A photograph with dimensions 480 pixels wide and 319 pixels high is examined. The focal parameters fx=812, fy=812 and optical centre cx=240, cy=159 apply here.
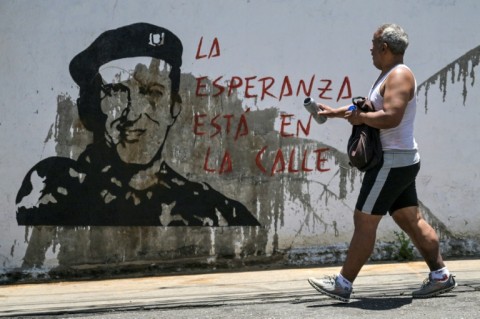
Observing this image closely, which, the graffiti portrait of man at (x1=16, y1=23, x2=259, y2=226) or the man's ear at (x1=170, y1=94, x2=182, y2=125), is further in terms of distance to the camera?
the man's ear at (x1=170, y1=94, x2=182, y2=125)

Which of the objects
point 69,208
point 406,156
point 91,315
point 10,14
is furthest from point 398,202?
point 10,14

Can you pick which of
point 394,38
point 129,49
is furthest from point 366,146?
point 129,49

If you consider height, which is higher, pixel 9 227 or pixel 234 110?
pixel 234 110

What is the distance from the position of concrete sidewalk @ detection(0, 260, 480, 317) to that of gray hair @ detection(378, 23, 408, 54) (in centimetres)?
155

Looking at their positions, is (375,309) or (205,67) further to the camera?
(205,67)

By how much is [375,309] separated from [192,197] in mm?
2627

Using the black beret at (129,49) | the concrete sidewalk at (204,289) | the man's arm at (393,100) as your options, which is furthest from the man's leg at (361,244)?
the black beret at (129,49)

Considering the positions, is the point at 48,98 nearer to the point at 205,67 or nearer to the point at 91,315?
the point at 205,67

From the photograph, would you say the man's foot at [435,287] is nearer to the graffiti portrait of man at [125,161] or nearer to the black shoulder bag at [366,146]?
the black shoulder bag at [366,146]

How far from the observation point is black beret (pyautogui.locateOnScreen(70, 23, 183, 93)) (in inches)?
270

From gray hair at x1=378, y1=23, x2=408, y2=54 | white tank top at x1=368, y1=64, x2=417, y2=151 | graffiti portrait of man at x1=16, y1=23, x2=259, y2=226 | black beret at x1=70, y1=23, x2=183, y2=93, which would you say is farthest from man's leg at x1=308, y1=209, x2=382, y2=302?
black beret at x1=70, y1=23, x2=183, y2=93

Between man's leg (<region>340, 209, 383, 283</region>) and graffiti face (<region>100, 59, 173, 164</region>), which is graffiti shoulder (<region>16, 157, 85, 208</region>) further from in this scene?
man's leg (<region>340, 209, 383, 283</region>)

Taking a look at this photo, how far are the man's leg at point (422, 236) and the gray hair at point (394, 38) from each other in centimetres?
97

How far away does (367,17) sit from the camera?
7.05 m
